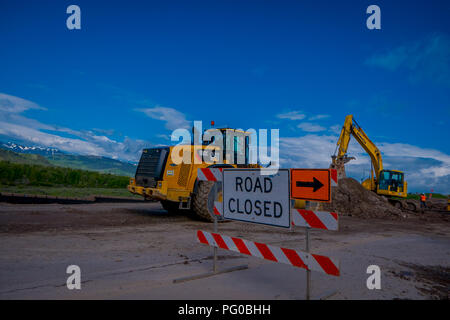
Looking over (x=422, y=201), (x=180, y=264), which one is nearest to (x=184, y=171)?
(x=180, y=264)

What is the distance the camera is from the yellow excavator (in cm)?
2256

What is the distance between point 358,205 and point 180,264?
47.0ft

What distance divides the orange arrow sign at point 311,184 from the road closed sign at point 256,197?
13cm

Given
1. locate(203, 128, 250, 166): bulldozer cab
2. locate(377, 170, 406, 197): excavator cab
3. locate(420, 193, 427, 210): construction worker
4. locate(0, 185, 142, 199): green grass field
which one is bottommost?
locate(420, 193, 427, 210): construction worker

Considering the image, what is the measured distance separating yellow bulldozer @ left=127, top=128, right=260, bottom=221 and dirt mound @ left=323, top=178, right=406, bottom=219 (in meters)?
Answer: 8.18

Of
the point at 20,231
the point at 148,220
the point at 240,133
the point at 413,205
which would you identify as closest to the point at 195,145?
the point at 240,133

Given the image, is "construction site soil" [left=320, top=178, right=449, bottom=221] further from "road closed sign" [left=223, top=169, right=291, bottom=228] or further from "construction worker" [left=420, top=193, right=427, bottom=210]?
"road closed sign" [left=223, top=169, right=291, bottom=228]

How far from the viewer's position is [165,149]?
36.9 ft

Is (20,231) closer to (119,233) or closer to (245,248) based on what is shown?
(119,233)

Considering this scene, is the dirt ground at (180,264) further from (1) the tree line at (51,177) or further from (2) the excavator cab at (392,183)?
(1) the tree line at (51,177)

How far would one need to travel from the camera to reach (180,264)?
5727mm

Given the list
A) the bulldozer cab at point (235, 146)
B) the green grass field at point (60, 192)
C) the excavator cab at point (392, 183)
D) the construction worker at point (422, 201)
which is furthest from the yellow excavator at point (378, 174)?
the green grass field at point (60, 192)

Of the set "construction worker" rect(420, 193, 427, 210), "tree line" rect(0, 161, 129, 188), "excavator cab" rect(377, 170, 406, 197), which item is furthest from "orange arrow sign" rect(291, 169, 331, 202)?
"tree line" rect(0, 161, 129, 188)
